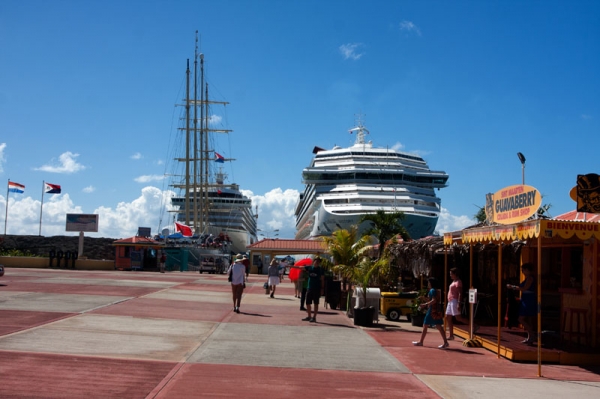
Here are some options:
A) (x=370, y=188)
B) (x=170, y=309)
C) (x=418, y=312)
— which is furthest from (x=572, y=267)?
(x=370, y=188)

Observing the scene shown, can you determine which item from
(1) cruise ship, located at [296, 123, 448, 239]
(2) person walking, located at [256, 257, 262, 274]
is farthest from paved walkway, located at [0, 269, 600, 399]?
(1) cruise ship, located at [296, 123, 448, 239]

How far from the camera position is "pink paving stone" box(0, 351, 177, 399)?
20.9 ft

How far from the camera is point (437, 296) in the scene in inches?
436

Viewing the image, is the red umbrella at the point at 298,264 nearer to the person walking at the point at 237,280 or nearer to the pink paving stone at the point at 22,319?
the person walking at the point at 237,280

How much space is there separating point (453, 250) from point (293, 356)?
26.1 ft

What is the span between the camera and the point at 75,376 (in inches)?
279

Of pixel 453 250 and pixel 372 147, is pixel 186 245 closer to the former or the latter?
pixel 372 147

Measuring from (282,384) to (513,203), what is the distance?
498cm

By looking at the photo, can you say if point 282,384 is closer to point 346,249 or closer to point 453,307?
point 453,307

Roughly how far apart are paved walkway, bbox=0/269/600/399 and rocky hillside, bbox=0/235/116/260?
47333 mm

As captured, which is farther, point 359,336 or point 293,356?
point 359,336

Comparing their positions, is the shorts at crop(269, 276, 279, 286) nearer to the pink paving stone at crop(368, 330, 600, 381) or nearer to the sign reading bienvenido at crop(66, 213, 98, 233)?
the pink paving stone at crop(368, 330, 600, 381)

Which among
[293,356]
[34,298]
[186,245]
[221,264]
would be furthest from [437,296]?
[186,245]

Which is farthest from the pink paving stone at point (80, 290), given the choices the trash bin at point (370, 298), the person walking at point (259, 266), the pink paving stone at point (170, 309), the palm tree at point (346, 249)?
A: the person walking at point (259, 266)
